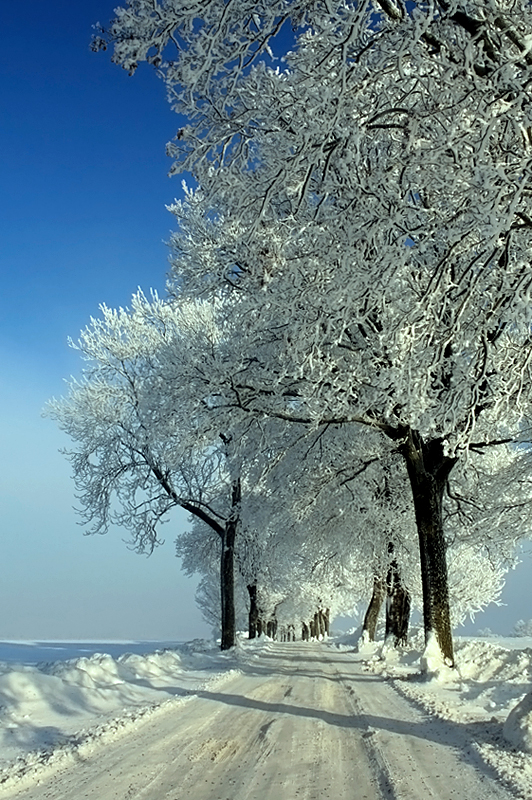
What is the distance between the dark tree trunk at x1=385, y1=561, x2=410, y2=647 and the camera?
764 inches

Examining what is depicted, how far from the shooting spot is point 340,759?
4992 millimetres

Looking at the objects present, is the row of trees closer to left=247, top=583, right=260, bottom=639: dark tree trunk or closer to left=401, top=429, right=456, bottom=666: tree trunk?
left=401, top=429, right=456, bottom=666: tree trunk

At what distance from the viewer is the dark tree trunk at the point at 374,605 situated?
71.1 ft

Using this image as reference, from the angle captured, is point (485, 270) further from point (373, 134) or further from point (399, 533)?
point (399, 533)

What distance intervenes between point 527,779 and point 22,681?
615cm

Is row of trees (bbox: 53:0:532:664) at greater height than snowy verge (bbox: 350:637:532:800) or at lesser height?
greater

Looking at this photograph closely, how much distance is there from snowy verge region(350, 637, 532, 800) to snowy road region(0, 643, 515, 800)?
0.58 ft

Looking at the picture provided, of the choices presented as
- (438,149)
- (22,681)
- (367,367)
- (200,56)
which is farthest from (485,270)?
(22,681)

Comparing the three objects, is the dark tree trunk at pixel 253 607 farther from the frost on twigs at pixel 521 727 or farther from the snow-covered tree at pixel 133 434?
the frost on twigs at pixel 521 727

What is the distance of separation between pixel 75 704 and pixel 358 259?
6701 mm

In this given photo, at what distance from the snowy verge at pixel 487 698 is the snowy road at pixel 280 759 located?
0.18 meters

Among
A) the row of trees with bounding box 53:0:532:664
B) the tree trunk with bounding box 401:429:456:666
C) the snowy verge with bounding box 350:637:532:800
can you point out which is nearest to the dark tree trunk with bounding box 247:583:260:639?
the row of trees with bounding box 53:0:532:664

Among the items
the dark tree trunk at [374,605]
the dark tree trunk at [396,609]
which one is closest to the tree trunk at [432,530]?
the dark tree trunk at [396,609]

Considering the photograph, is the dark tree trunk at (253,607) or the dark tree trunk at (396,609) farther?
the dark tree trunk at (253,607)
